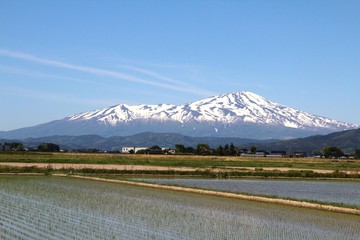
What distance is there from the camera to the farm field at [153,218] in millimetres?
13812

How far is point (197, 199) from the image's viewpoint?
77.2 ft

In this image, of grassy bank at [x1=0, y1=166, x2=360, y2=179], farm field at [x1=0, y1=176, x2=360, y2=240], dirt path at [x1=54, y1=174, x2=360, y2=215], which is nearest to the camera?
farm field at [x1=0, y1=176, x2=360, y2=240]

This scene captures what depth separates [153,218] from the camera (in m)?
16.5

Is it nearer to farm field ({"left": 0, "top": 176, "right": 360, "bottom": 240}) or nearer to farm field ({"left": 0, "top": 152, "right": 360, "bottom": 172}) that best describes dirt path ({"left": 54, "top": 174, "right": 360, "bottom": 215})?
farm field ({"left": 0, "top": 176, "right": 360, "bottom": 240})

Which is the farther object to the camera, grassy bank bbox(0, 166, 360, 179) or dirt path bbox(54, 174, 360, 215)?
grassy bank bbox(0, 166, 360, 179)

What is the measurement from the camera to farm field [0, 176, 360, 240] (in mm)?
13812

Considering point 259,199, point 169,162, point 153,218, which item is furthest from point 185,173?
point 153,218

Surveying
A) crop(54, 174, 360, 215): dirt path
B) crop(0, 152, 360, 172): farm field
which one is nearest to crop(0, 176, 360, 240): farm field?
crop(54, 174, 360, 215): dirt path

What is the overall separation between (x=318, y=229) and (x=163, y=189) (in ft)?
43.3

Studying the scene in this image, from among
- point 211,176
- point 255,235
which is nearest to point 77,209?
point 255,235

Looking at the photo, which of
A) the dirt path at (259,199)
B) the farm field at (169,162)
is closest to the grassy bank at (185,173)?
the farm field at (169,162)

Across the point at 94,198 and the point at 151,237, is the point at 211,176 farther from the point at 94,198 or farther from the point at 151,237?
the point at 151,237

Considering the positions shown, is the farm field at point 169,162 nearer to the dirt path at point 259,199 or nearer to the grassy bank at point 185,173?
the grassy bank at point 185,173

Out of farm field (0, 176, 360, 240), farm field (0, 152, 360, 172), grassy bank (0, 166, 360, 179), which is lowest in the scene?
farm field (0, 176, 360, 240)
